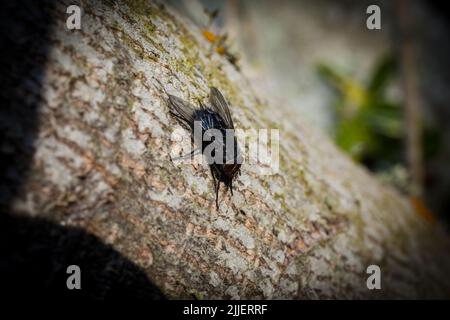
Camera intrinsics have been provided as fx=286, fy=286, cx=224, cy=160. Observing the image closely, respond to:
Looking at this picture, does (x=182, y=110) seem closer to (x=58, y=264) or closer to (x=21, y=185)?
(x=21, y=185)

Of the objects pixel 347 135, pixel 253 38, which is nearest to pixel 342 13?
pixel 253 38

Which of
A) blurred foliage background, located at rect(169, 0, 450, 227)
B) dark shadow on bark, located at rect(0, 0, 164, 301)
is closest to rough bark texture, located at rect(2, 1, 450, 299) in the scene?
dark shadow on bark, located at rect(0, 0, 164, 301)

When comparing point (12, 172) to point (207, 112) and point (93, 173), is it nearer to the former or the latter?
point (93, 173)

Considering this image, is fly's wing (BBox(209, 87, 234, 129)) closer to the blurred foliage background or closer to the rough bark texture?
the rough bark texture

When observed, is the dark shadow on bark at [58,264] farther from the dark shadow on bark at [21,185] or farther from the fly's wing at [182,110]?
the fly's wing at [182,110]

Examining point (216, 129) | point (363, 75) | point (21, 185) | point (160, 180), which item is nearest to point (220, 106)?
point (216, 129)
